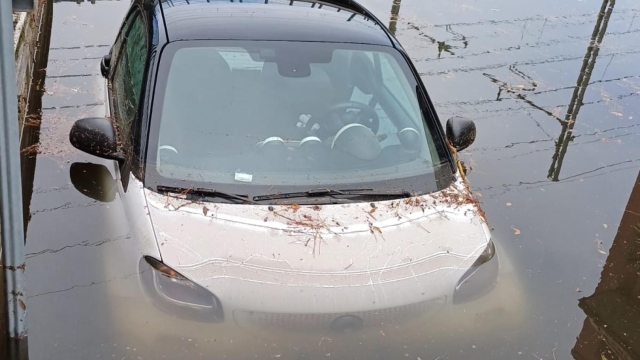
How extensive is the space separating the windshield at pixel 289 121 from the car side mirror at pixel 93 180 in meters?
0.87

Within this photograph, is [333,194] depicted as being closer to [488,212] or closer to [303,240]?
[303,240]

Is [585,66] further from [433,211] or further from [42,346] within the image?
[42,346]

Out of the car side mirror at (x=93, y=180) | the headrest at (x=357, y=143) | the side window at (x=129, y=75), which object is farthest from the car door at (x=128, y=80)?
the headrest at (x=357, y=143)

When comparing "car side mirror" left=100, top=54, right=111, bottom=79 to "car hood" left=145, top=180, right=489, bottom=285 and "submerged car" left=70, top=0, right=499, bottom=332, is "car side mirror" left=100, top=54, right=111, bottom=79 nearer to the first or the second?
"submerged car" left=70, top=0, right=499, bottom=332

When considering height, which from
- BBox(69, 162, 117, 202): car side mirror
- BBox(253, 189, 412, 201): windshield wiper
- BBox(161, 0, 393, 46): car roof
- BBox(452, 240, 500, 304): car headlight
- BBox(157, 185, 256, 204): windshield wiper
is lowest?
BBox(69, 162, 117, 202): car side mirror

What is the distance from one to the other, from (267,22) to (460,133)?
4.69 ft

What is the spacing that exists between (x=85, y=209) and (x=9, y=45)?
6.20 ft

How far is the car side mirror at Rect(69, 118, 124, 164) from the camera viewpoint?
3.71 meters

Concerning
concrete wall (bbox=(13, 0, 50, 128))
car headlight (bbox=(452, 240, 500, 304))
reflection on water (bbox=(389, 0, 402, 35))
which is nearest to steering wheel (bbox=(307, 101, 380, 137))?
car headlight (bbox=(452, 240, 500, 304))

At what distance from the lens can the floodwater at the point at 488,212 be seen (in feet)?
10.9

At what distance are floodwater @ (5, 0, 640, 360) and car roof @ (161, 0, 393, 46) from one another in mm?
1140

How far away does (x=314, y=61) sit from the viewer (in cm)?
402

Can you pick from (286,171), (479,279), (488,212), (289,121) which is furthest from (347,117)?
(488,212)

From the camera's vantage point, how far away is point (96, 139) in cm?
372
